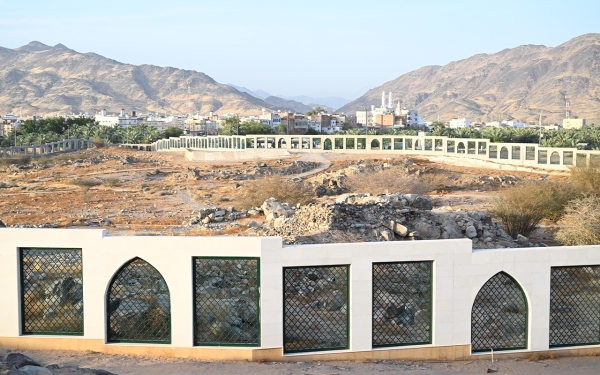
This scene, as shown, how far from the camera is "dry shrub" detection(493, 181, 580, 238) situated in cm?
1938

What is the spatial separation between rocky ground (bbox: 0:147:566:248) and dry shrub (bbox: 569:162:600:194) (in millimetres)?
3538

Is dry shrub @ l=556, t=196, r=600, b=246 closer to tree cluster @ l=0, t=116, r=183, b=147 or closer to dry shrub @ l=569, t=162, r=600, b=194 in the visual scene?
dry shrub @ l=569, t=162, r=600, b=194

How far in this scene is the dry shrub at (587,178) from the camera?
76.2 ft

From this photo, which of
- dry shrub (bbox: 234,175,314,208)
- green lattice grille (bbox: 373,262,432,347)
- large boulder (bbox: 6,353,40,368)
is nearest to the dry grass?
dry shrub (bbox: 234,175,314,208)

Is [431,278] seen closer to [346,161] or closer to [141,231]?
[141,231]

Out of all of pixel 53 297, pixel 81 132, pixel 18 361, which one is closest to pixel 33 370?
pixel 18 361

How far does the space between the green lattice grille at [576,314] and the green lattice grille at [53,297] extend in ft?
A: 21.7

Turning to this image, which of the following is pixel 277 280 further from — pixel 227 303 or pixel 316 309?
pixel 316 309

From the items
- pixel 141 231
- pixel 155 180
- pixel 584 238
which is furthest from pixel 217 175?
pixel 584 238

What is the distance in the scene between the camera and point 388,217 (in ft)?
54.6

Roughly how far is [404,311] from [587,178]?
1765 centimetres

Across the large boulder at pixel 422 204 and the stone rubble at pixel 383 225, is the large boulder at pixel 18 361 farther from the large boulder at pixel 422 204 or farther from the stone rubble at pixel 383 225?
the large boulder at pixel 422 204

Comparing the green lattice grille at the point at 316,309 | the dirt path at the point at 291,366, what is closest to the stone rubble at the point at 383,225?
the green lattice grille at the point at 316,309

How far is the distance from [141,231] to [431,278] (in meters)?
13.6
